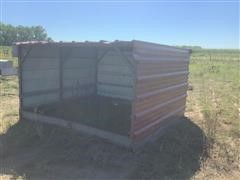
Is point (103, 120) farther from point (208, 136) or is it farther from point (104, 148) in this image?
point (208, 136)

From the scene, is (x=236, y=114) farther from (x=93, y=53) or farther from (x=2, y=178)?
(x=2, y=178)

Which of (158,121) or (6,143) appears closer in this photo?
(6,143)

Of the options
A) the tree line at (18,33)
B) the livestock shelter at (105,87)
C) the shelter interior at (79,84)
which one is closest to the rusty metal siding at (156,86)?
the livestock shelter at (105,87)

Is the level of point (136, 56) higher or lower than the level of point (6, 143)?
higher

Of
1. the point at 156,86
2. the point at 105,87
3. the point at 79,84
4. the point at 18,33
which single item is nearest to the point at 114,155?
the point at 156,86

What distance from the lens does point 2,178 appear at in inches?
242

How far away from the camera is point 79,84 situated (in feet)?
40.5

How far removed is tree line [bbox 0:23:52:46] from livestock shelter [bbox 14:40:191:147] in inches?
2694

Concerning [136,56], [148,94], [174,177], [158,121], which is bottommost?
[174,177]

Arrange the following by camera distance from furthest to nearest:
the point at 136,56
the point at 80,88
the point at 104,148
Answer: the point at 80,88 < the point at 104,148 < the point at 136,56

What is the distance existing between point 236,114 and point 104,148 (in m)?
6.07

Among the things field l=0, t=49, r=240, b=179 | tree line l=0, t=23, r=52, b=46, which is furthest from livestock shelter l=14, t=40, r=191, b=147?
tree line l=0, t=23, r=52, b=46

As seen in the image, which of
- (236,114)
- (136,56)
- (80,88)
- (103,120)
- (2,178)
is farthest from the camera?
(80,88)

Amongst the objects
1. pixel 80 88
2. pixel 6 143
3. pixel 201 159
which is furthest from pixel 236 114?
pixel 6 143
